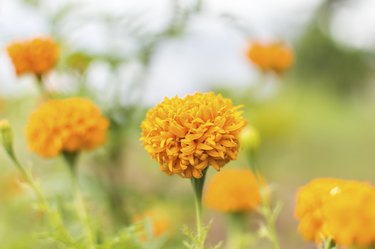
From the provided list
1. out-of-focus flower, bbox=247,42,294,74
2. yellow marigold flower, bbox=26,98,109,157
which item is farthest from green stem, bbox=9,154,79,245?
out-of-focus flower, bbox=247,42,294,74

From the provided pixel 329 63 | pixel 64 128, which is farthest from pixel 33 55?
pixel 329 63

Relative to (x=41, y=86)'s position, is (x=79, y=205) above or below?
below

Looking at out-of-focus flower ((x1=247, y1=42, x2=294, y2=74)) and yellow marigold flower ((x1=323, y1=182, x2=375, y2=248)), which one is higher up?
out-of-focus flower ((x1=247, y1=42, x2=294, y2=74))

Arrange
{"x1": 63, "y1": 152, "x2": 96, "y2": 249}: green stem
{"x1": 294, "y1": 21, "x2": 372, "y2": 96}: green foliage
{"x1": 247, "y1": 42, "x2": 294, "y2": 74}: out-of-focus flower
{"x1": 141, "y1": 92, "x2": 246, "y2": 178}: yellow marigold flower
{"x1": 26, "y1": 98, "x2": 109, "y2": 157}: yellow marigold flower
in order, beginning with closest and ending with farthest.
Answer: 1. {"x1": 141, "y1": 92, "x2": 246, "y2": 178}: yellow marigold flower
2. {"x1": 63, "y1": 152, "x2": 96, "y2": 249}: green stem
3. {"x1": 26, "y1": 98, "x2": 109, "y2": 157}: yellow marigold flower
4. {"x1": 247, "y1": 42, "x2": 294, "y2": 74}: out-of-focus flower
5. {"x1": 294, "y1": 21, "x2": 372, "y2": 96}: green foliage

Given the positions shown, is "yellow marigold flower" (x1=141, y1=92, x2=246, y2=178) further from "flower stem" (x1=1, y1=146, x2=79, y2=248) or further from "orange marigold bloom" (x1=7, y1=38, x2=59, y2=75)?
"orange marigold bloom" (x1=7, y1=38, x2=59, y2=75)

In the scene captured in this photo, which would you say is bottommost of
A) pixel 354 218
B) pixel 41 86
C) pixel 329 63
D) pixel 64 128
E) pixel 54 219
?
pixel 354 218

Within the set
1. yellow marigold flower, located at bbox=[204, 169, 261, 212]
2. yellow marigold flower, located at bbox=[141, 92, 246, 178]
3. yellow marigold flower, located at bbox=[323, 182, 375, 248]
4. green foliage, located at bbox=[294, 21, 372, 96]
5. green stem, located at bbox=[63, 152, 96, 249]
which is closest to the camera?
yellow marigold flower, located at bbox=[323, 182, 375, 248]

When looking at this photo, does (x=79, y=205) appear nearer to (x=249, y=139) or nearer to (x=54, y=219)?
(x=54, y=219)
